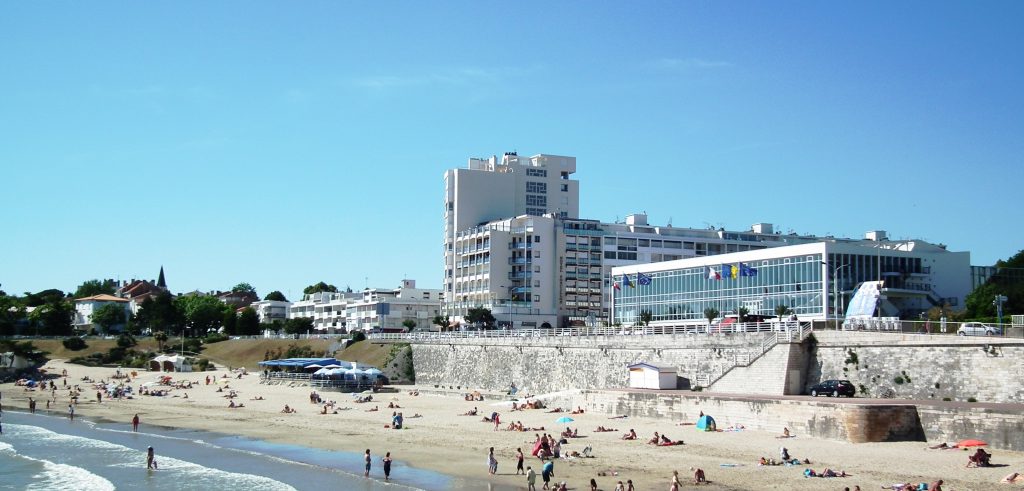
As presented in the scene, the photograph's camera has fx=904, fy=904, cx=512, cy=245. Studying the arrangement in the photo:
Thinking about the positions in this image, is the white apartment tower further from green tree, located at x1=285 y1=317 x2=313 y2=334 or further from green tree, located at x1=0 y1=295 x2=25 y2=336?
green tree, located at x1=0 y1=295 x2=25 y2=336

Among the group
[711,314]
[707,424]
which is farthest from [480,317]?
[707,424]

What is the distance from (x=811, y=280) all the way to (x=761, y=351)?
18845 mm

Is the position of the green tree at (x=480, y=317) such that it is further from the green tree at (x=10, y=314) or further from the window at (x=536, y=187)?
the green tree at (x=10, y=314)

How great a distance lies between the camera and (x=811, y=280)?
60312mm

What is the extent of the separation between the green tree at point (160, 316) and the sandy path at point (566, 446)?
208 feet

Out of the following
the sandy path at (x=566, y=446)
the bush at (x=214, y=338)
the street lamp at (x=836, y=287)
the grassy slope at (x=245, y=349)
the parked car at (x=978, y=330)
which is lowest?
the sandy path at (x=566, y=446)

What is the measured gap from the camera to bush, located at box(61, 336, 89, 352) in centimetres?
11256

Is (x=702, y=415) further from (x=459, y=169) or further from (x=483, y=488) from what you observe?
(x=459, y=169)

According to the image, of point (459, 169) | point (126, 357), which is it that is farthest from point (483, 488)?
point (126, 357)

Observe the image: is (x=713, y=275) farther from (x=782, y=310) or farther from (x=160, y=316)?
(x=160, y=316)

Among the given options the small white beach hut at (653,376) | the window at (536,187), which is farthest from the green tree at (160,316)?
the small white beach hut at (653,376)

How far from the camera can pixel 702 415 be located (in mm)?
39125

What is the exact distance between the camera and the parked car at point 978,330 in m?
36.7

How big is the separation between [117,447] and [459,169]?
7093 centimetres
